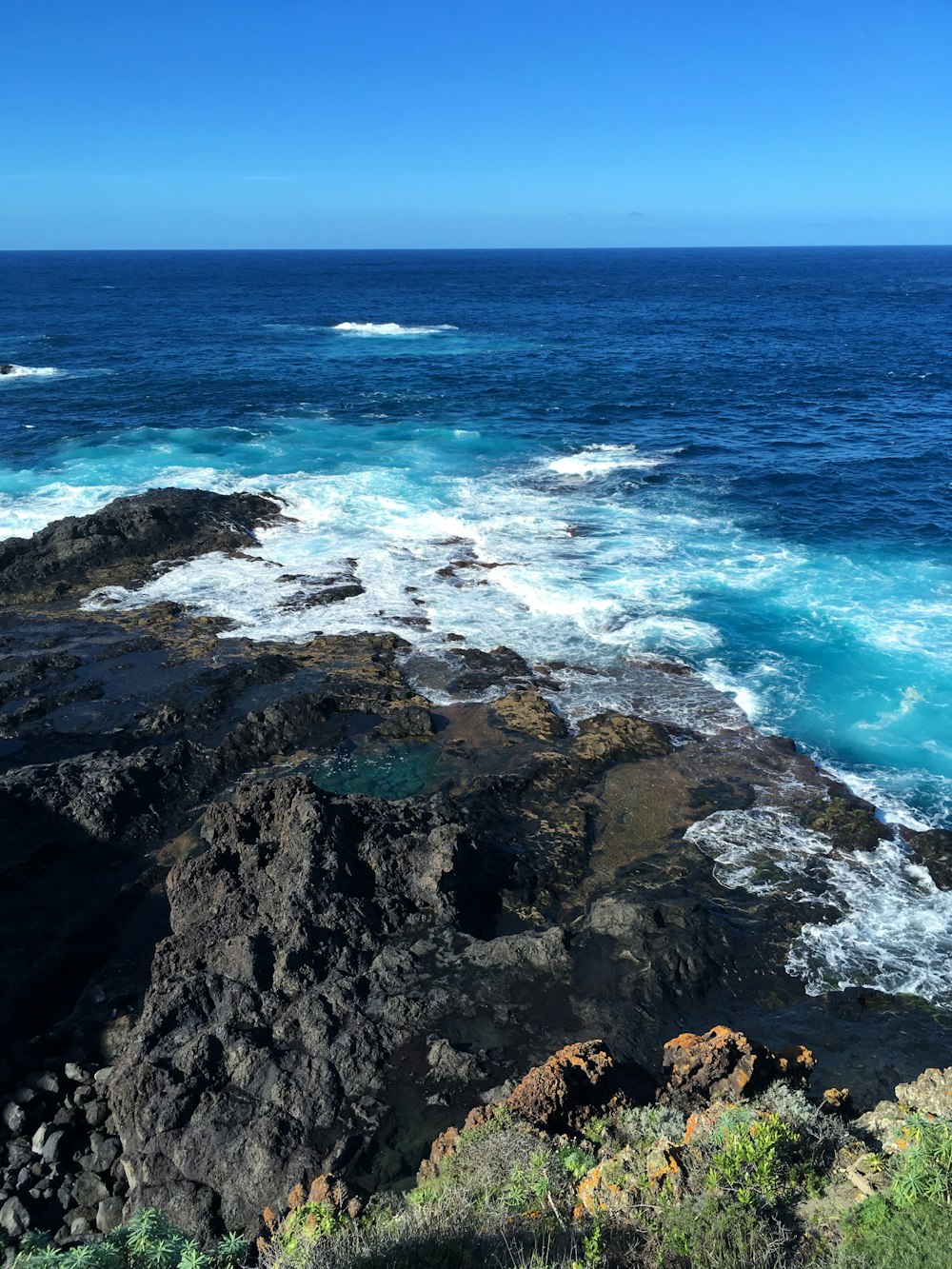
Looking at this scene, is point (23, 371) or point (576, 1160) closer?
point (576, 1160)

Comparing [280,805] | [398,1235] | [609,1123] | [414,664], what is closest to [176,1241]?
[398,1235]

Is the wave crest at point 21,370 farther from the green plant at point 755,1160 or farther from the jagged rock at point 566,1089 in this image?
the green plant at point 755,1160

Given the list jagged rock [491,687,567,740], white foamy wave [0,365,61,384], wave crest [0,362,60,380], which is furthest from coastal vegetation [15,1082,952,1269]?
wave crest [0,362,60,380]

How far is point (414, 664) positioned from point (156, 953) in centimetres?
1332

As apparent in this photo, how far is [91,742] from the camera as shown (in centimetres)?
2317

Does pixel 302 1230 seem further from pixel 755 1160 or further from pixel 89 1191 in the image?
pixel 755 1160

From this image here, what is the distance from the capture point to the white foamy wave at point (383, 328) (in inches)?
3967

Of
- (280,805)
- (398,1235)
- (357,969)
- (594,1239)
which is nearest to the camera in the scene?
(594,1239)

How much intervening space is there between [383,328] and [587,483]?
66.8m

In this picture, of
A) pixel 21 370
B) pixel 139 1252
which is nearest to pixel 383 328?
pixel 21 370

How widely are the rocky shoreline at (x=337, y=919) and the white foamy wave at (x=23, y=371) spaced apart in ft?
178

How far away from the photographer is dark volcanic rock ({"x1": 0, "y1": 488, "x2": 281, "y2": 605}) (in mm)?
33344

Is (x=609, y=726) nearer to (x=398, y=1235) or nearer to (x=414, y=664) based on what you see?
(x=414, y=664)

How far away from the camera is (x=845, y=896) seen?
18.7m
